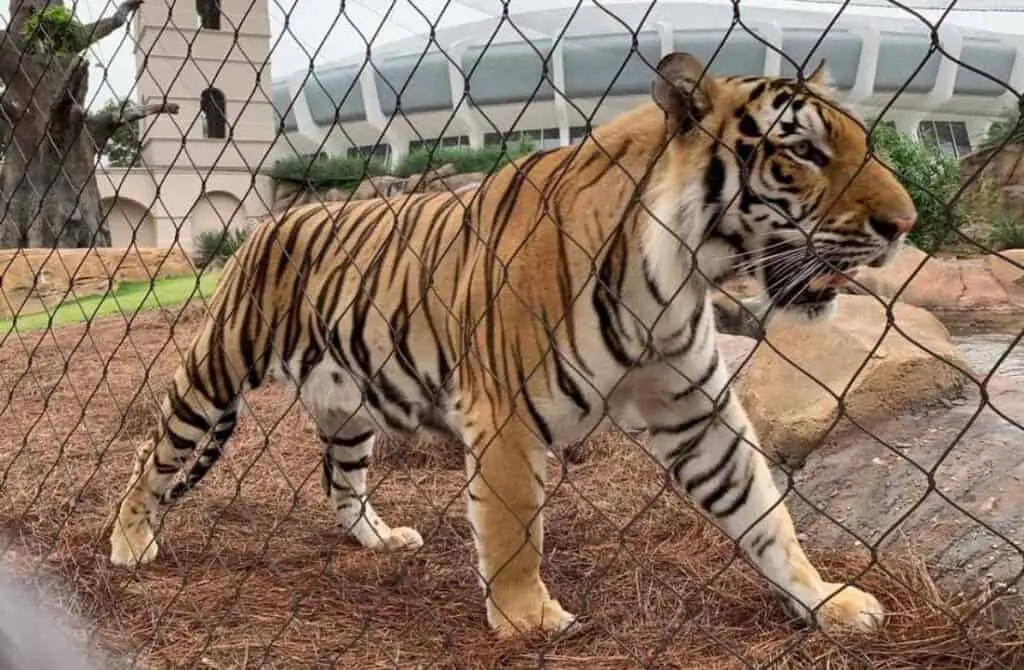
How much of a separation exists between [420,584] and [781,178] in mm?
1403

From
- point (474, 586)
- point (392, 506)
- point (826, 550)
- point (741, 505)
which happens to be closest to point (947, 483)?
point (826, 550)

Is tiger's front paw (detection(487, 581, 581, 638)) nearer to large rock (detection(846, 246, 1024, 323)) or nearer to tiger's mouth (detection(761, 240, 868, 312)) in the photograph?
tiger's mouth (detection(761, 240, 868, 312))

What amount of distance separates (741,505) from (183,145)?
1437 millimetres

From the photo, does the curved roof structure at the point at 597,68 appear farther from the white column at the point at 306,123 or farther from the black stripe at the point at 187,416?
the black stripe at the point at 187,416

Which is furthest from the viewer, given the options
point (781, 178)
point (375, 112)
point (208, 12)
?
point (375, 112)

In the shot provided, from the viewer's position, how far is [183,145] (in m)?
2.04

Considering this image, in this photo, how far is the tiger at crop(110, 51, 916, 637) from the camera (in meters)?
1.73

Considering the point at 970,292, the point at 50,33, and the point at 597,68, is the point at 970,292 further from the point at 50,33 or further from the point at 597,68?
the point at 597,68

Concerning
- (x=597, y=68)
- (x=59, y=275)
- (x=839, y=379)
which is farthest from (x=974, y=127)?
(x=839, y=379)

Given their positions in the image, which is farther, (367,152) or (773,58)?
Answer: (773,58)

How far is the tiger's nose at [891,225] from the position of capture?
5.40 feet

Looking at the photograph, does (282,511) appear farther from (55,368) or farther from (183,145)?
(55,368)

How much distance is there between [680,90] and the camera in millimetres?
1535

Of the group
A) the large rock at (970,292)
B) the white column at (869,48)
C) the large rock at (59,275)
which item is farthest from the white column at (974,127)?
the large rock at (59,275)
